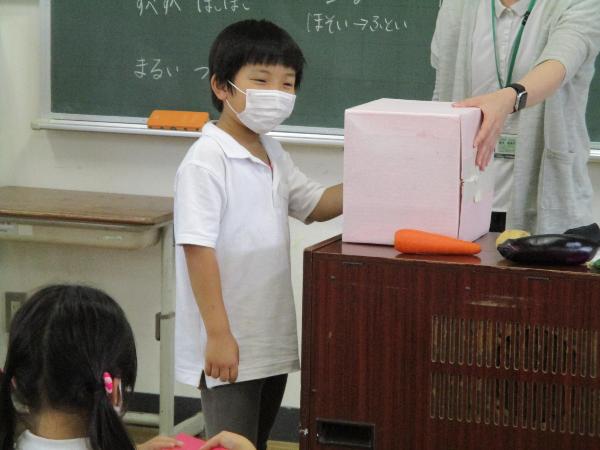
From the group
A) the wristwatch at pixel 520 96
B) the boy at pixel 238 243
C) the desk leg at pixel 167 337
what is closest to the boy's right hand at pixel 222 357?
the boy at pixel 238 243

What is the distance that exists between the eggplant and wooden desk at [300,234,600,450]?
0.02 m

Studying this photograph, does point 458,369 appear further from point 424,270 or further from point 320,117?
point 320,117

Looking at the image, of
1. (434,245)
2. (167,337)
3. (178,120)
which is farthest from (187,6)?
(434,245)

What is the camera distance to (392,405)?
1433 millimetres

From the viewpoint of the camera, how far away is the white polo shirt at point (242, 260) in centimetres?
180

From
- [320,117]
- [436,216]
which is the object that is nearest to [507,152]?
[436,216]

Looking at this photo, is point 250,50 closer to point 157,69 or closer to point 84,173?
point 157,69

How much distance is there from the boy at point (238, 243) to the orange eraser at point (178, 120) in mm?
1114

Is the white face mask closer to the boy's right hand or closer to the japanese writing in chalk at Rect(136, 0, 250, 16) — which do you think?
the boy's right hand

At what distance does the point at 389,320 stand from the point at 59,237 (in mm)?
1613

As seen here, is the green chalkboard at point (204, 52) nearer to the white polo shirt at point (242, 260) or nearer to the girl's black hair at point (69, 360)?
the white polo shirt at point (242, 260)

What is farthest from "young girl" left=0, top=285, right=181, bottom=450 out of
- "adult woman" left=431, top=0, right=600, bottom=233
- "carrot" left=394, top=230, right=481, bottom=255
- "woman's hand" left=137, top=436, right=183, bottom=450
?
"adult woman" left=431, top=0, right=600, bottom=233

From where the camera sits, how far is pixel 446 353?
139 cm

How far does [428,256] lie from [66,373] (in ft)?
1.79
